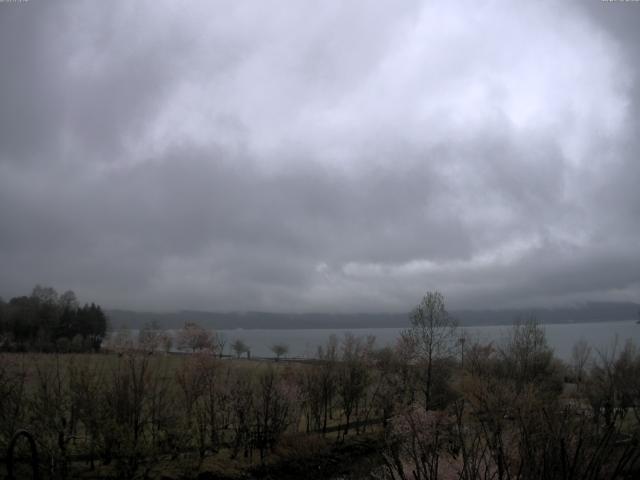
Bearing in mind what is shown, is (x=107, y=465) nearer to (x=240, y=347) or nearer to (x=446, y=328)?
(x=446, y=328)

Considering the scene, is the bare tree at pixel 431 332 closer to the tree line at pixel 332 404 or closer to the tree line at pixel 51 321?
the tree line at pixel 332 404

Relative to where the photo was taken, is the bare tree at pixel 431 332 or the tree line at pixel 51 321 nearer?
the bare tree at pixel 431 332

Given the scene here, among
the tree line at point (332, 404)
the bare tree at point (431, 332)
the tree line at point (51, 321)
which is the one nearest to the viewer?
the tree line at point (332, 404)

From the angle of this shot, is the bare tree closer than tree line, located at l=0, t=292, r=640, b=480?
No

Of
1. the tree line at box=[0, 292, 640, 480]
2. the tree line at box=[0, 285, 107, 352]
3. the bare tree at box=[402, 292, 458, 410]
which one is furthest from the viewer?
the tree line at box=[0, 285, 107, 352]

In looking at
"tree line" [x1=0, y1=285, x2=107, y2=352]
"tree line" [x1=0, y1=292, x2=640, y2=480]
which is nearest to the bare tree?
"tree line" [x1=0, y1=292, x2=640, y2=480]

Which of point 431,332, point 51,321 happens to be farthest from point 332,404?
point 51,321

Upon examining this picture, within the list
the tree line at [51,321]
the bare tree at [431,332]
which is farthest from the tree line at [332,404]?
the tree line at [51,321]

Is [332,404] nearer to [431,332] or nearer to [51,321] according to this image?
[431,332]

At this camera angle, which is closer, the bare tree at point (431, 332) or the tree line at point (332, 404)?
the tree line at point (332, 404)

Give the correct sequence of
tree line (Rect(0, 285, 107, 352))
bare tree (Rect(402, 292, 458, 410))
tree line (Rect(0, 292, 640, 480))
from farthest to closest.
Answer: tree line (Rect(0, 285, 107, 352)) < bare tree (Rect(402, 292, 458, 410)) < tree line (Rect(0, 292, 640, 480))

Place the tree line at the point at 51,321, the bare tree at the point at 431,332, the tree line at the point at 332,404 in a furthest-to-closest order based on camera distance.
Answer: the tree line at the point at 51,321 → the bare tree at the point at 431,332 → the tree line at the point at 332,404

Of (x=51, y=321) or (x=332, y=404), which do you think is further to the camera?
(x=51, y=321)

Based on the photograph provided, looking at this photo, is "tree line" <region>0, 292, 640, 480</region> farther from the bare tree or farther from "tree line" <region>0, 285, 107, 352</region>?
"tree line" <region>0, 285, 107, 352</region>
